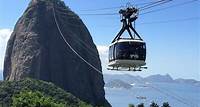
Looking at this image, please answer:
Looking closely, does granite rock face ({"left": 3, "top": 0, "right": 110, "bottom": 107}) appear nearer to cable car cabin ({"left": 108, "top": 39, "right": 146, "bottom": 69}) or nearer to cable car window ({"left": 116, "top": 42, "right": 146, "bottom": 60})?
cable car cabin ({"left": 108, "top": 39, "right": 146, "bottom": 69})

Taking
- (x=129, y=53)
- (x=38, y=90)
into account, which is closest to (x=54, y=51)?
(x=38, y=90)

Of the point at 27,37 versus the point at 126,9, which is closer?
the point at 126,9

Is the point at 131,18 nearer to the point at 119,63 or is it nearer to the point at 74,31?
the point at 119,63

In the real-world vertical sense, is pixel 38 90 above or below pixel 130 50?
below

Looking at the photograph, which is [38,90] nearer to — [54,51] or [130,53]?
[54,51]

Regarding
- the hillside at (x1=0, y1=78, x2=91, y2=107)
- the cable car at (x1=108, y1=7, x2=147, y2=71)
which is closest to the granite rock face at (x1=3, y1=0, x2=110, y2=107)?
the hillside at (x1=0, y1=78, x2=91, y2=107)

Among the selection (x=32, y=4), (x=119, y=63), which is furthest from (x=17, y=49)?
(x=119, y=63)
